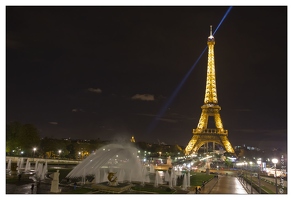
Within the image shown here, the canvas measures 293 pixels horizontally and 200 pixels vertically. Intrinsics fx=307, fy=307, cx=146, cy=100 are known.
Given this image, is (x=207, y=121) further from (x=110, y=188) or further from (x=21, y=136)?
(x=110, y=188)

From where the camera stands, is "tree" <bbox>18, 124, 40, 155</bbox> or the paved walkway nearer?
the paved walkway

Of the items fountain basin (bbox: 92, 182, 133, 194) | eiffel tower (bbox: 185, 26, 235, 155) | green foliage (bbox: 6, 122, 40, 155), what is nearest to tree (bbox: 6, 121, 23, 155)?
green foliage (bbox: 6, 122, 40, 155)

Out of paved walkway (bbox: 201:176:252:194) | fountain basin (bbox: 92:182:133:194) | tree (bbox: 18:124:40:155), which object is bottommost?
paved walkway (bbox: 201:176:252:194)

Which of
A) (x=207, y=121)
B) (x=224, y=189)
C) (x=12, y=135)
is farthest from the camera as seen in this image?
(x=207, y=121)

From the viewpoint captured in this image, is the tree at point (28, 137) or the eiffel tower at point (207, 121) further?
the eiffel tower at point (207, 121)

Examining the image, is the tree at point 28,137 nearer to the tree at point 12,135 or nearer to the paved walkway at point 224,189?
the tree at point 12,135

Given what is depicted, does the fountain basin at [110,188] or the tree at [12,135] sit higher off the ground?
the tree at [12,135]

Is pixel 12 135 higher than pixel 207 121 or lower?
lower

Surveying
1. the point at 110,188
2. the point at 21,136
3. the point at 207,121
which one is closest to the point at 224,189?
the point at 110,188

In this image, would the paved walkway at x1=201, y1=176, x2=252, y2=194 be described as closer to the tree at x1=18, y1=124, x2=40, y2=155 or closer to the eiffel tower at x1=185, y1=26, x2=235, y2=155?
the tree at x1=18, y1=124, x2=40, y2=155

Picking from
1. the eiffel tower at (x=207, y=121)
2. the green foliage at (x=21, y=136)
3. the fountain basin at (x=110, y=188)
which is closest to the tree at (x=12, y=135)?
the green foliage at (x=21, y=136)
